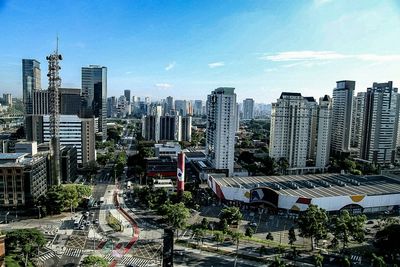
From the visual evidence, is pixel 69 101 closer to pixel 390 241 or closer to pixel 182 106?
pixel 390 241

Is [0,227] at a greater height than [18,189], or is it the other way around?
[18,189]

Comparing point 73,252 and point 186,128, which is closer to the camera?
point 73,252

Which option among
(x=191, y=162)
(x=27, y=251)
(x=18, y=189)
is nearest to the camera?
(x=27, y=251)

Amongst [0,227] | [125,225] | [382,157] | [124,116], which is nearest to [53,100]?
[0,227]

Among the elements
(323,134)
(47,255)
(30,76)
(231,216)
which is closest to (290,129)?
Answer: (323,134)

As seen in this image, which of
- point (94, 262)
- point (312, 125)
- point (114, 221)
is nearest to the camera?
point (94, 262)

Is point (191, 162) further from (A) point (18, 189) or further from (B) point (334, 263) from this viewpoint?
(B) point (334, 263)
